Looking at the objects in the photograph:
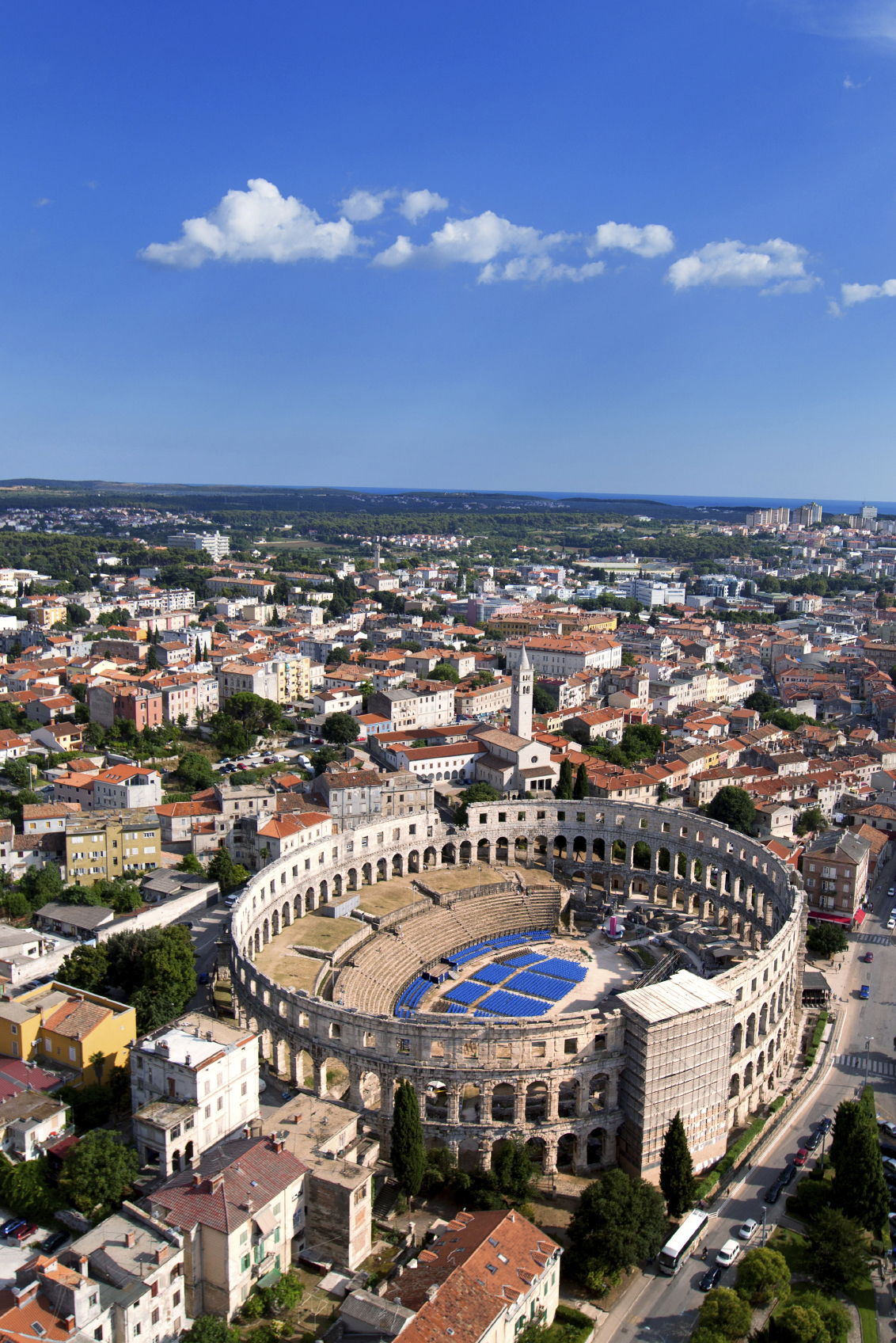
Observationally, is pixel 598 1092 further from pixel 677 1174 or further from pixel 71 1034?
pixel 71 1034

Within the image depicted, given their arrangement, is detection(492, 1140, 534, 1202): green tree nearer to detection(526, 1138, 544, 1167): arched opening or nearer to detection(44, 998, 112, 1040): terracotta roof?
detection(526, 1138, 544, 1167): arched opening

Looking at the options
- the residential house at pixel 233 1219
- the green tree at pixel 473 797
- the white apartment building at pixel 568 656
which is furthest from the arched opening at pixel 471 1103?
the white apartment building at pixel 568 656

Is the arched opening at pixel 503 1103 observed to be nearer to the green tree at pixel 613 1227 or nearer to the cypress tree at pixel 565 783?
the green tree at pixel 613 1227

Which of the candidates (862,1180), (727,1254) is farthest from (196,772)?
(862,1180)

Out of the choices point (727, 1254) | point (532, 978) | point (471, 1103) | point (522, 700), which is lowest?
point (532, 978)

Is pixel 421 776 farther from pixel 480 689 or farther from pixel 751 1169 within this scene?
pixel 751 1169

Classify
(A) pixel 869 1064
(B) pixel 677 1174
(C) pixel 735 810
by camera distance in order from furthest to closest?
(C) pixel 735 810 < (A) pixel 869 1064 < (B) pixel 677 1174

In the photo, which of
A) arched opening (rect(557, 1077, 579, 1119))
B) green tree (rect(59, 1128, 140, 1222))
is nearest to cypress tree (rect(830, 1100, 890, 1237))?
arched opening (rect(557, 1077, 579, 1119))
